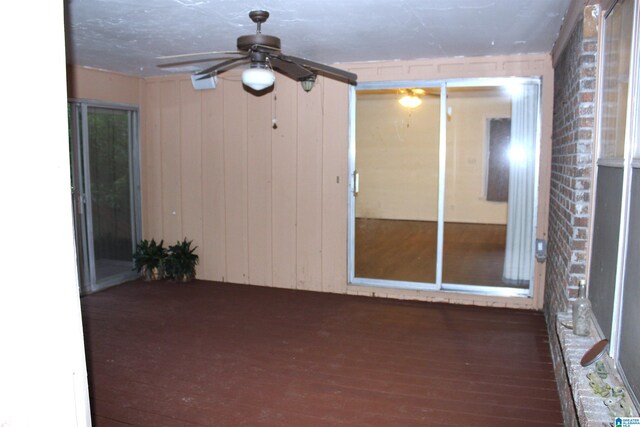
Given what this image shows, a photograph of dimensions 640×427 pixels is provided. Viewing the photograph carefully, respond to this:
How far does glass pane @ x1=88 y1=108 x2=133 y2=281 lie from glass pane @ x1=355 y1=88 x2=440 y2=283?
2847 mm

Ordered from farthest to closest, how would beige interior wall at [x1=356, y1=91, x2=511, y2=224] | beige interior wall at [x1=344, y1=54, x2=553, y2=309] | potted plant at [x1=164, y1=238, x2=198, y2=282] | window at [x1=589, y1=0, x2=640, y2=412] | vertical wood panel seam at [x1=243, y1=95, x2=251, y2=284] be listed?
potted plant at [x1=164, y1=238, x2=198, y2=282], vertical wood panel seam at [x1=243, y1=95, x2=251, y2=284], beige interior wall at [x1=356, y1=91, x2=511, y2=224], beige interior wall at [x1=344, y1=54, x2=553, y2=309], window at [x1=589, y1=0, x2=640, y2=412]

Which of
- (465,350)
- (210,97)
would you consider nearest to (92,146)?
(210,97)

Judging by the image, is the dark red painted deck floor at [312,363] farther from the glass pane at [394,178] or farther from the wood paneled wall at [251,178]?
the glass pane at [394,178]

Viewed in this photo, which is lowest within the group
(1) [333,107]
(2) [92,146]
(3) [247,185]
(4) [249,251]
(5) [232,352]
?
(5) [232,352]

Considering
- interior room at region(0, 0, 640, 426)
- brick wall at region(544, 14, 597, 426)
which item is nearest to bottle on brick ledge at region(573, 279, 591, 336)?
interior room at region(0, 0, 640, 426)

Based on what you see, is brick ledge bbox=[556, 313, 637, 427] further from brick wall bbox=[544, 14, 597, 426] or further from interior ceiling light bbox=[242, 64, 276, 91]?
interior ceiling light bbox=[242, 64, 276, 91]

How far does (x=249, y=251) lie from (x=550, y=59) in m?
3.73

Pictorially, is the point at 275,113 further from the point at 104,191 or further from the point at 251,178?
the point at 104,191

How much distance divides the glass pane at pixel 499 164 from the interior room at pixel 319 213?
0.02 metres

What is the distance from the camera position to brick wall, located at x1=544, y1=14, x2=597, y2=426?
9.37 ft

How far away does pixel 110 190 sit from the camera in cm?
593

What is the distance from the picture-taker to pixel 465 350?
157 inches

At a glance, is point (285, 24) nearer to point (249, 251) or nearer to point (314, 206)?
point (314, 206)

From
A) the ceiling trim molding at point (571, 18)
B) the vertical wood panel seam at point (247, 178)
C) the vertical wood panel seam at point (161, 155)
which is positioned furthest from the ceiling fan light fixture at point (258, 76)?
the vertical wood panel seam at point (161, 155)
